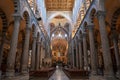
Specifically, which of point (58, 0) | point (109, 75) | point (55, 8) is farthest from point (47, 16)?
point (109, 75)

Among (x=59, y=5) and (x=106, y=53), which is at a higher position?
(x=59, y=5)

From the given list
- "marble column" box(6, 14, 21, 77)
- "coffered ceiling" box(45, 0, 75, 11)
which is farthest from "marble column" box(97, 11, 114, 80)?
"coffered ceiling" box(45, 0, 75, 11)

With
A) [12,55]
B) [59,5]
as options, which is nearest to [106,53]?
[12,55]

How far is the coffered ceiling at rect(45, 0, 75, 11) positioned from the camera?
98.2 ft

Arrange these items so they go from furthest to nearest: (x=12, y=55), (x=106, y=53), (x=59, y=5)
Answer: (x=59, y=5)
(x=12, y=55)
(x=106, y=53)

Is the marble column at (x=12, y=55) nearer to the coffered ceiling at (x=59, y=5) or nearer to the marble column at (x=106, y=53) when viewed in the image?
the marble column at (x=106, y=53)

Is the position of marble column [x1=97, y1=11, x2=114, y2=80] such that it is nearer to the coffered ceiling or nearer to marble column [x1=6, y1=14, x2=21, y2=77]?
marble column [x1=6, y1=14, x2=21, y2=77]

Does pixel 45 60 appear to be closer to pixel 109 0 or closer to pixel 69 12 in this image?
pixel 69 12

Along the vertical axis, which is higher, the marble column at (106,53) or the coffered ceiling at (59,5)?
the coffered ceiling at (59,5)

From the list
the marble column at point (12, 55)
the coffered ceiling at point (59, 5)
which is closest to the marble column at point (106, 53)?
the marble column at point (12, 55)

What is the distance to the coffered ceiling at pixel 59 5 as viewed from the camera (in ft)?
98.2

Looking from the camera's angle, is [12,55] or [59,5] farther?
[59,5]

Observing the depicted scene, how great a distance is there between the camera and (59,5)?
31422mm

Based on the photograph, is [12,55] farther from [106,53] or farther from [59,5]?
[59,5]
